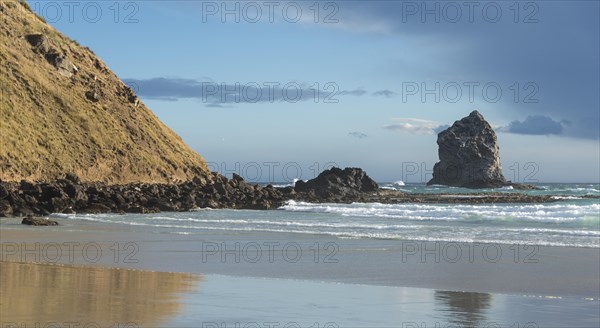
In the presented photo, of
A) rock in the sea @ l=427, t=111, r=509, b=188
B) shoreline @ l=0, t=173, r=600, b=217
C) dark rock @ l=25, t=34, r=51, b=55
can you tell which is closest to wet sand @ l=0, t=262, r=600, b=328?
shoreline @ l=0, t=173, r=600, b=217

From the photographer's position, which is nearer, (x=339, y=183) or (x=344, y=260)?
(x=344, y=260)

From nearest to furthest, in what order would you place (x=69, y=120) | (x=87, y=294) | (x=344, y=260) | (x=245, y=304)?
(x=245, y=304), (x=87, y=294), (x=344, y=260), (x=69, y=120)

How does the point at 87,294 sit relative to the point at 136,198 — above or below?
below

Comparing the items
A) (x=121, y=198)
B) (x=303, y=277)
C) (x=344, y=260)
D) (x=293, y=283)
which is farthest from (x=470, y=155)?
(x=293, y=283)

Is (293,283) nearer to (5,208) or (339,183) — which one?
(5,208)

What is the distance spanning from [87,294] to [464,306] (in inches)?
194

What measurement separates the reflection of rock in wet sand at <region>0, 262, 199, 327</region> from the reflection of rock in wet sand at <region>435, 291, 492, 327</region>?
11.0ft

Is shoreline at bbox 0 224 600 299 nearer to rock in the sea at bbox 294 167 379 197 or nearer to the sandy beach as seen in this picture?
the sandy beach

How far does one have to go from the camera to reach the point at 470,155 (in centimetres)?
13625

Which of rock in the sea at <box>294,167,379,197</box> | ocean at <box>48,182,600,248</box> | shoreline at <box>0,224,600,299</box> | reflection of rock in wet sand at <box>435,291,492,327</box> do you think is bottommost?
reflection of rock in wet sand at <box>435,291,492,327</box>

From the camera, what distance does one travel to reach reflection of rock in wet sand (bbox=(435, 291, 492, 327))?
32.4 ft

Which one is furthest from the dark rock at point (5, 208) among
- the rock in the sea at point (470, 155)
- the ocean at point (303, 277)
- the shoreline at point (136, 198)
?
the rock in the sea at point (470, 155)

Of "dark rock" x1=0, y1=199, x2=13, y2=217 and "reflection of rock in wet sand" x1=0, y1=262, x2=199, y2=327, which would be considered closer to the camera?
"reflection of rock in wet sand" x1=0, y1=262, x2=199, y2=327

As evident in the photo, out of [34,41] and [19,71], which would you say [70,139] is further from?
[34,41]
